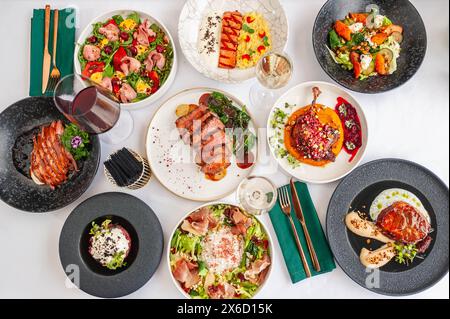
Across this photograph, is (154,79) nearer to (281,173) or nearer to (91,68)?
(91,68)

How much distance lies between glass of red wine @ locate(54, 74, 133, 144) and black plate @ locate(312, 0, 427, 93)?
1.13 metres

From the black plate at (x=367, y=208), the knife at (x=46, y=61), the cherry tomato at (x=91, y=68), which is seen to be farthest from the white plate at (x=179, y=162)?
the knife at (x=46, y=61)

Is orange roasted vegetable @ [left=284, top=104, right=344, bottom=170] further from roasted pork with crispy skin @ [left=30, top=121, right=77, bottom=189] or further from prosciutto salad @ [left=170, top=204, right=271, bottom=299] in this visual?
roasted pork with crispy skin @ [left=30, top=121, right=77, bottom=189]

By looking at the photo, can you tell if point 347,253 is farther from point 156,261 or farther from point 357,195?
point 156,261

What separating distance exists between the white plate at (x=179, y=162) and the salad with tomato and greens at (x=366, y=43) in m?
0.63

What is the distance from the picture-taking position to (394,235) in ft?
7.38

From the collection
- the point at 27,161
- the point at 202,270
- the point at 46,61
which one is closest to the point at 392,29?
the point at 202,270

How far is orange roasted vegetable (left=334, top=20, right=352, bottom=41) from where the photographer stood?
2377 mm

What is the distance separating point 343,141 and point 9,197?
1.81 m

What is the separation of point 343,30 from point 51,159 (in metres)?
1.72

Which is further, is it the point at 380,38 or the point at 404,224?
the point at 380,38

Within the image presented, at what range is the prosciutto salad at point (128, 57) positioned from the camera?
2.38m

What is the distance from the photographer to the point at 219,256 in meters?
2.27

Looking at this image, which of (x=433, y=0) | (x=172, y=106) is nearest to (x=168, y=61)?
(x=172, y=106)
